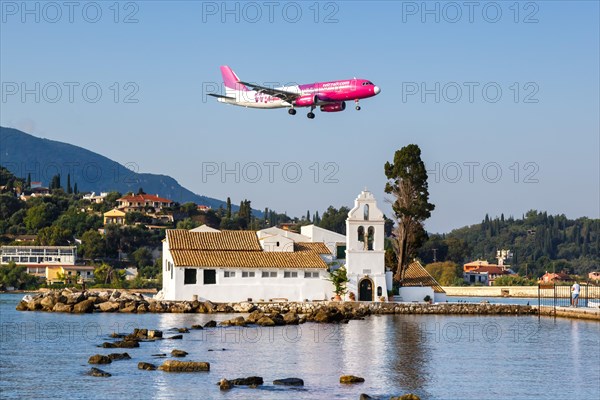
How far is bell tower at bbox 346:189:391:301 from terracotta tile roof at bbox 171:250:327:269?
6.65ft

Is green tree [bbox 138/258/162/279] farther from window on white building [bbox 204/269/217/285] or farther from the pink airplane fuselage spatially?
the pink airplane fuselage

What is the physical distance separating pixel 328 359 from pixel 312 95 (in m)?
23.8

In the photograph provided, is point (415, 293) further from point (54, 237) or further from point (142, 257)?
point (54, 237)

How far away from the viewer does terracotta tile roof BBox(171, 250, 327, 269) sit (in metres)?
65.5

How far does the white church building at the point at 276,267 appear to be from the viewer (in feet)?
216

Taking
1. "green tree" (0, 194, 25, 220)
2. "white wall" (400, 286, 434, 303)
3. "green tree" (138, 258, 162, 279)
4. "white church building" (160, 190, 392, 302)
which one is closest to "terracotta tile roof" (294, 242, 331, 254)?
"white church building" (160, 190, 392, 302)

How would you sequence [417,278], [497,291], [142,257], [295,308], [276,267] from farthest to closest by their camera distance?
[142,257]
[497,291]
[417,278]
[276,267]
[295,308]

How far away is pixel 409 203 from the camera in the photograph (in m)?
69.8

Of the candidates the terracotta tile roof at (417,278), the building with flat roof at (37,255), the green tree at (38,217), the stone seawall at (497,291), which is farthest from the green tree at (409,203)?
the green tree at (38,217)

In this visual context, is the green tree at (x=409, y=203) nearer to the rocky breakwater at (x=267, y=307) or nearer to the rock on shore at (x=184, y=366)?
the rocky breakwater at (x=267, y=307)

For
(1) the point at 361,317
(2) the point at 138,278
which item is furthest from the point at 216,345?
(2) the point at 138,278

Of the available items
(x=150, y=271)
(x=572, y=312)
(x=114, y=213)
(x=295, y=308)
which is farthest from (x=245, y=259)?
(x=114, y=213)

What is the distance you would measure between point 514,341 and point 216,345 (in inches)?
551

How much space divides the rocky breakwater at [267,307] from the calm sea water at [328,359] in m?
3.82
